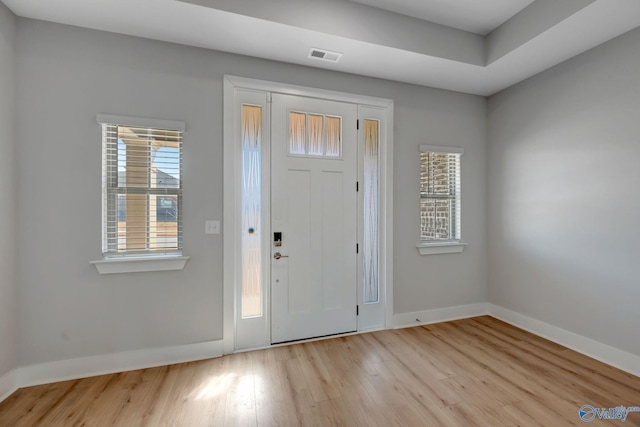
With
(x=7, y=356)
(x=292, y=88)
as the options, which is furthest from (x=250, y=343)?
(x=292, y=88)

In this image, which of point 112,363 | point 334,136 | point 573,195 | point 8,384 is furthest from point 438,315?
point 8,384

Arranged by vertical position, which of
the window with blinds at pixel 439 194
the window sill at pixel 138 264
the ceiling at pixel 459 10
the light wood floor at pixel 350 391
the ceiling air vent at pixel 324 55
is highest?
the ceiling at pixel 459 10

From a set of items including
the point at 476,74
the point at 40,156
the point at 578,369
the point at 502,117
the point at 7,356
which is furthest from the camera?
the point at 502,117

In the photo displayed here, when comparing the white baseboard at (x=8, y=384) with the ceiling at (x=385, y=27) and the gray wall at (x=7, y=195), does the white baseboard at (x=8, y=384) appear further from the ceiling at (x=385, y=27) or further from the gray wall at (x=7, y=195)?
the ceiling at (x=385, y=27)

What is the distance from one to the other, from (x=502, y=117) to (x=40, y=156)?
470cm

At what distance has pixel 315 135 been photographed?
9.25 ft

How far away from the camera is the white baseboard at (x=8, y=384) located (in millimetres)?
1909

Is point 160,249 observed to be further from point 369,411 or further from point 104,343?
point 369,411

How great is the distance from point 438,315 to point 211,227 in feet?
9.27

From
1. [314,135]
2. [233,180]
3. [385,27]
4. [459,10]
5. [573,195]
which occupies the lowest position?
[573,195]

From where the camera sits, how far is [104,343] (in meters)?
2.22

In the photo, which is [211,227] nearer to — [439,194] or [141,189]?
[141,189]

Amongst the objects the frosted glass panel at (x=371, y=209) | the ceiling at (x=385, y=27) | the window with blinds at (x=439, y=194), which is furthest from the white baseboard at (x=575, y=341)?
the ceiling at (x=385, y=27)

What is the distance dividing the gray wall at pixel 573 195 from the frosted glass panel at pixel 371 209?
1.66 metres
